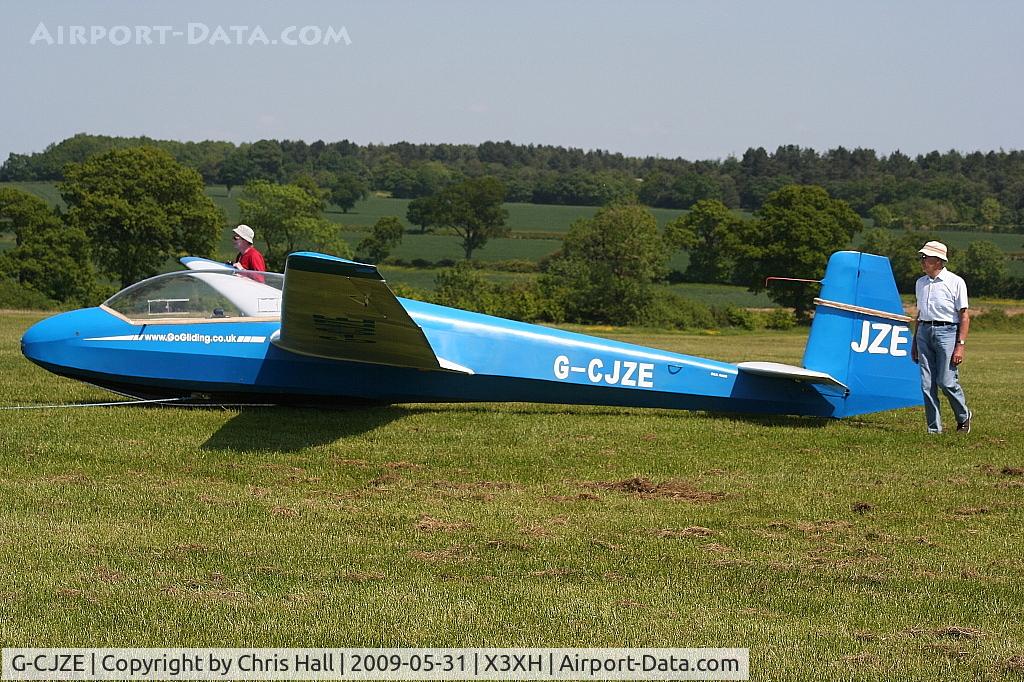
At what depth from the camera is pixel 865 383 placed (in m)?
10.1

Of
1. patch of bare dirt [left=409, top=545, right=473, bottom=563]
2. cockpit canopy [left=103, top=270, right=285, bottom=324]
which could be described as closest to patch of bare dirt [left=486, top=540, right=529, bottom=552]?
patch of bare dirt [left=409, top=545, right=473, bottom=563]

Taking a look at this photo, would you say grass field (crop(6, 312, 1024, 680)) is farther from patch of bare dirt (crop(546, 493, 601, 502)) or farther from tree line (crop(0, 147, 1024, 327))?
tree line (crop(0, 147, 1024, 327))

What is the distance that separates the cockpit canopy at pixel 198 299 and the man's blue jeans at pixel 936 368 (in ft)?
20.5

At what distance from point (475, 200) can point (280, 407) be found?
8082cm

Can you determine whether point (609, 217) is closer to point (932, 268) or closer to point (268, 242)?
point (268, 242)

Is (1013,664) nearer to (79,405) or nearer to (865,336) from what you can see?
(865,336)

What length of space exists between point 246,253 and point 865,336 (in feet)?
21.9

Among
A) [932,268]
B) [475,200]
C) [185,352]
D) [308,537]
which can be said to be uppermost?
[475,200]

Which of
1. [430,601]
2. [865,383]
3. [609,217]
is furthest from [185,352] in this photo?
[609,217]

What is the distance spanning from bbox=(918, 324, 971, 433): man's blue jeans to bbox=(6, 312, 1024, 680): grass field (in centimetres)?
31

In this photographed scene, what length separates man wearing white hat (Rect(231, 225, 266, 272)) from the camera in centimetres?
1152

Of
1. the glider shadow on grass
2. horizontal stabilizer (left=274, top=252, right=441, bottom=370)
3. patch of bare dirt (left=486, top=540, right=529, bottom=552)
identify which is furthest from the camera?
the glider shadow on grass

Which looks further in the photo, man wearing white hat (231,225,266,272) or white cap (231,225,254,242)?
white cap (231,225,254,242)

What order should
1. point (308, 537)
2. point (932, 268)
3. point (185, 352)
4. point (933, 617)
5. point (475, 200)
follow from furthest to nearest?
1. point (475, 200)
2. point (185, 352)
3. point (932, 268)
4. point (308, 537)
5. point (933, 617)
